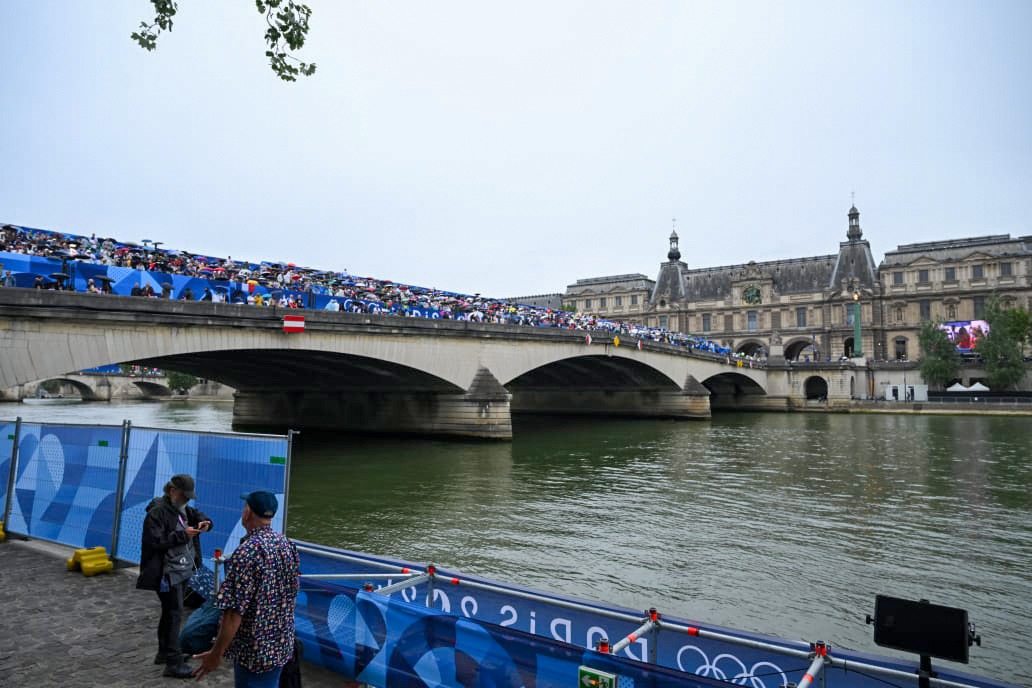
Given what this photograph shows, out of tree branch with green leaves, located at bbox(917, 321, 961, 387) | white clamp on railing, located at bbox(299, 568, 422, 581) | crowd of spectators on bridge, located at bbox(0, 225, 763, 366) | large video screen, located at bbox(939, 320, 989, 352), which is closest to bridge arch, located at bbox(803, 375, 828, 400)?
tree branch with green leaves, located at bbox(917, 321, 961, 387)

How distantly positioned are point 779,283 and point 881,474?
231 feet

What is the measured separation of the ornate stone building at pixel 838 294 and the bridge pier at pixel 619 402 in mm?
25580

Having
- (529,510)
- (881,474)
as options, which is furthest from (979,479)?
(529,510)

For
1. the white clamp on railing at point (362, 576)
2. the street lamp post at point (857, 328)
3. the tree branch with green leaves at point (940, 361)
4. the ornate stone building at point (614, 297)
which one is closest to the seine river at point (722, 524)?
the white clamp on railing at point (362, 576)

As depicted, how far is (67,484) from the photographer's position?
9.03 meters

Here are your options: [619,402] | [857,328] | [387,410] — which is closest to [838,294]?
[857,328]

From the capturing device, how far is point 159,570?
5512 mm

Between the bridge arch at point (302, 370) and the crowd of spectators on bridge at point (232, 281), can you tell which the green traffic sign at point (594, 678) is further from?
the bridge arch at point (302, 370)

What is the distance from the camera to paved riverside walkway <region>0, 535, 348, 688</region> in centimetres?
544

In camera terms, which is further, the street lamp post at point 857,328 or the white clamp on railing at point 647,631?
the street lamp post at point 857,328

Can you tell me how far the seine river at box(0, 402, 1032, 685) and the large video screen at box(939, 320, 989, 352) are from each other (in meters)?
46.2

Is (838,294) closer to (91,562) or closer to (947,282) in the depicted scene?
(947,282)

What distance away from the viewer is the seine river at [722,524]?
32.6 ft

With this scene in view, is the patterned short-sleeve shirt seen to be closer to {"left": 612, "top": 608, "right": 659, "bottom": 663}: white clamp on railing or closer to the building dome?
{"left": 612, "top": 608, "right": 659, "bottom": 663}: white clamp on railing
